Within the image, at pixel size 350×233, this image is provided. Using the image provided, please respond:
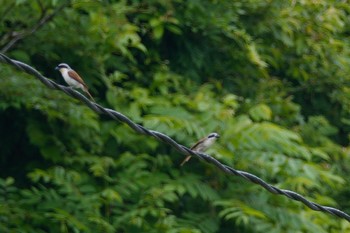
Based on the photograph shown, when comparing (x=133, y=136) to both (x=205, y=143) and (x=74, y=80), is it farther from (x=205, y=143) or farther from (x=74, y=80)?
(x=74, y=80)

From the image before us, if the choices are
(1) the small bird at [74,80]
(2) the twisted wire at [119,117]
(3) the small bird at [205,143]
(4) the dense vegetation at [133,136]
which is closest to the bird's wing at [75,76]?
(1) the small bird at [74,80]

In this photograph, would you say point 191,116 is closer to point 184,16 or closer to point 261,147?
point 261,147

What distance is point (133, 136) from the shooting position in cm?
719

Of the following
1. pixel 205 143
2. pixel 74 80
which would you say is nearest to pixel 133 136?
pixel 205 143

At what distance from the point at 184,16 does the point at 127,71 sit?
70 cm

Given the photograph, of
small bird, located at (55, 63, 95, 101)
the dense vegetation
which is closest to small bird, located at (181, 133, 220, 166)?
→ the dense vegetation

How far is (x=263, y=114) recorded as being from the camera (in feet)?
25.1

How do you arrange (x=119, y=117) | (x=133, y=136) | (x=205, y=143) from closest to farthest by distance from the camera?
(x=119, y=117)
(x=205, y=143)
(x=133, y=136)

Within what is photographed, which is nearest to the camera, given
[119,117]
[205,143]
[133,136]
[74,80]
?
[119,117]

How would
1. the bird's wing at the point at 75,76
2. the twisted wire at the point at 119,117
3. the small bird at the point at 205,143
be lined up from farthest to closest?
the small bird at the point at 205,143, the bird's wing at the point at 75,76, the twisted wire at the point at 119,117

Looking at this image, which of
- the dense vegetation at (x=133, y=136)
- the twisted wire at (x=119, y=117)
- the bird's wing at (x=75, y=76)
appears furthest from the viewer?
the dense vegetation at (x=133, y=136)

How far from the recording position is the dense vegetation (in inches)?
262

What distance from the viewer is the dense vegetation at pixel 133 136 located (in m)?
6.65

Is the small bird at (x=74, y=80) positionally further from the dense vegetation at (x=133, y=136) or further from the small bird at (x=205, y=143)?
the small bird at (x=205, y=143)
